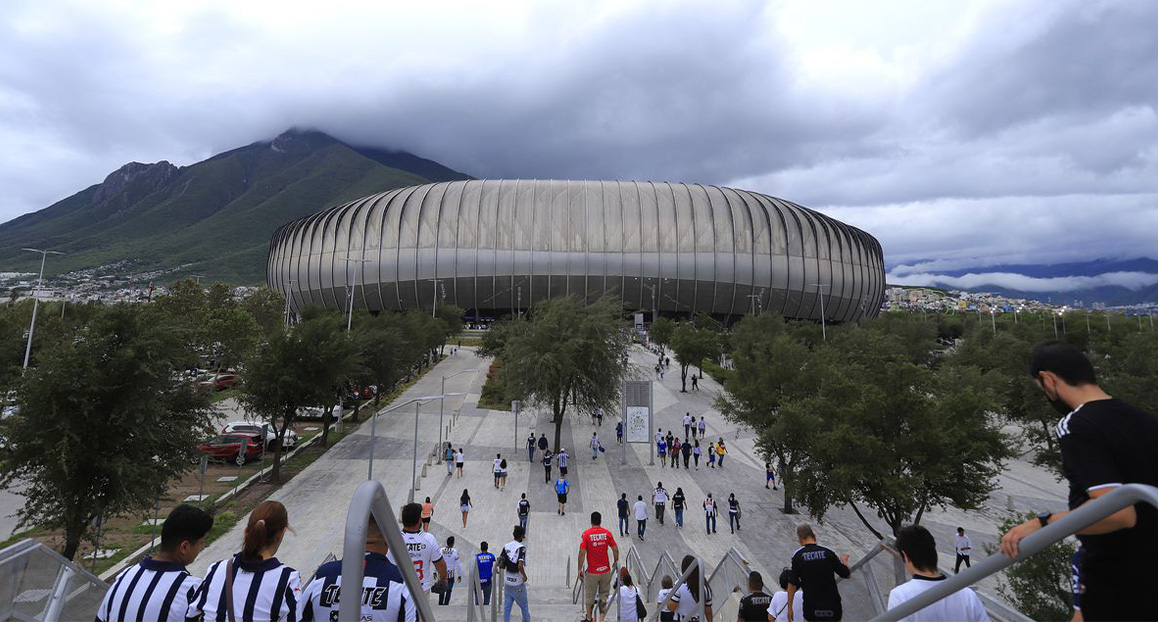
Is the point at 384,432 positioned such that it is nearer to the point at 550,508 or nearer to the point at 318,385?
the point at 318,385

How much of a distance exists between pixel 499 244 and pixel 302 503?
70.4 m

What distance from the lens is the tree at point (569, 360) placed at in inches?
1006

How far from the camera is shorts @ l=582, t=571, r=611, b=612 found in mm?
9859

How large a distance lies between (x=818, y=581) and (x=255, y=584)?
4.69 m

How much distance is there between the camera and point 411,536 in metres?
6.35

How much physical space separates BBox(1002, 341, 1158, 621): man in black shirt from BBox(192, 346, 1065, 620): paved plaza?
3313 millimetres

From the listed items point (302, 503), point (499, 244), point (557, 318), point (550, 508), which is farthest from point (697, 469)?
point (499, 244)

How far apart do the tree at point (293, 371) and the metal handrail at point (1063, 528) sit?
73.5 ft

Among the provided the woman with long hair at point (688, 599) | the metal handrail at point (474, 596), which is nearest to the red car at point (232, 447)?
the metal handrail at point (474, 596)

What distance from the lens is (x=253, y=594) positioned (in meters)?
3.11

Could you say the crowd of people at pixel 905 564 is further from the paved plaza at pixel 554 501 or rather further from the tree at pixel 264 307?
the tree at pixel 264 307

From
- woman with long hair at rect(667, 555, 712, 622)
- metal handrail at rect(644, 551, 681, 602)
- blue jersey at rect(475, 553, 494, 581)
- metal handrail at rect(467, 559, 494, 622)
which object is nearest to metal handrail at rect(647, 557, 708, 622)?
woman with long hair at rect(667, 555, 712, 622)

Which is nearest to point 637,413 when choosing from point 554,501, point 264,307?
point 554,501

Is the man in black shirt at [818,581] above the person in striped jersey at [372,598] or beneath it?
beneath
